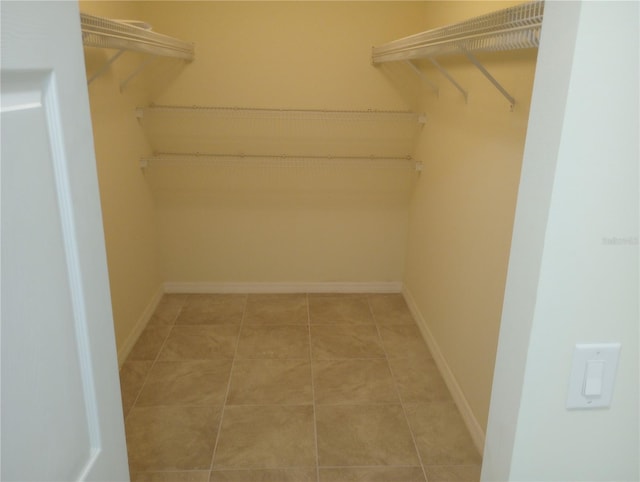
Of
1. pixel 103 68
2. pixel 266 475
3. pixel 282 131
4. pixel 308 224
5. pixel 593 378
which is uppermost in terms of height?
pixel 103 68

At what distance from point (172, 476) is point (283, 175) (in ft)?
6.44

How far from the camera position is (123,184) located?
2736mm

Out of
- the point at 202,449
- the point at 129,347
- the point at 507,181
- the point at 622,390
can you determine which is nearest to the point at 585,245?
the point at 622,390

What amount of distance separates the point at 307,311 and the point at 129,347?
111 cm

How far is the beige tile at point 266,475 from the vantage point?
6.32 feet

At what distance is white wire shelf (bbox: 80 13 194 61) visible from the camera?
5.46ft

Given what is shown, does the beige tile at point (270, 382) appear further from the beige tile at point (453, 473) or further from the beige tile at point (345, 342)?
the beige tile at point (453, 473)

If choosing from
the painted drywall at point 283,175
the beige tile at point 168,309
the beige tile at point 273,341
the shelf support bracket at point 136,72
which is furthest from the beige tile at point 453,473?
the shelf support bracket at point 136,72

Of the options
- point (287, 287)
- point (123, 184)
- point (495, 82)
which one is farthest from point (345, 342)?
point (495, 82)

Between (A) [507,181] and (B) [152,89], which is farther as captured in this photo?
(B) [152,89]

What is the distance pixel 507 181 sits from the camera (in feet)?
6.08

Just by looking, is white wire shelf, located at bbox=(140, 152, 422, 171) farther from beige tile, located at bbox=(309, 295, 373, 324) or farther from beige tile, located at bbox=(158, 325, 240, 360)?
beige tile, located at bbox=(158, 325, 240, 360)

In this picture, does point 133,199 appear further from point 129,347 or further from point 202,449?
point 202,449

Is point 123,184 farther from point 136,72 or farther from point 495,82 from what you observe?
point 495,82
